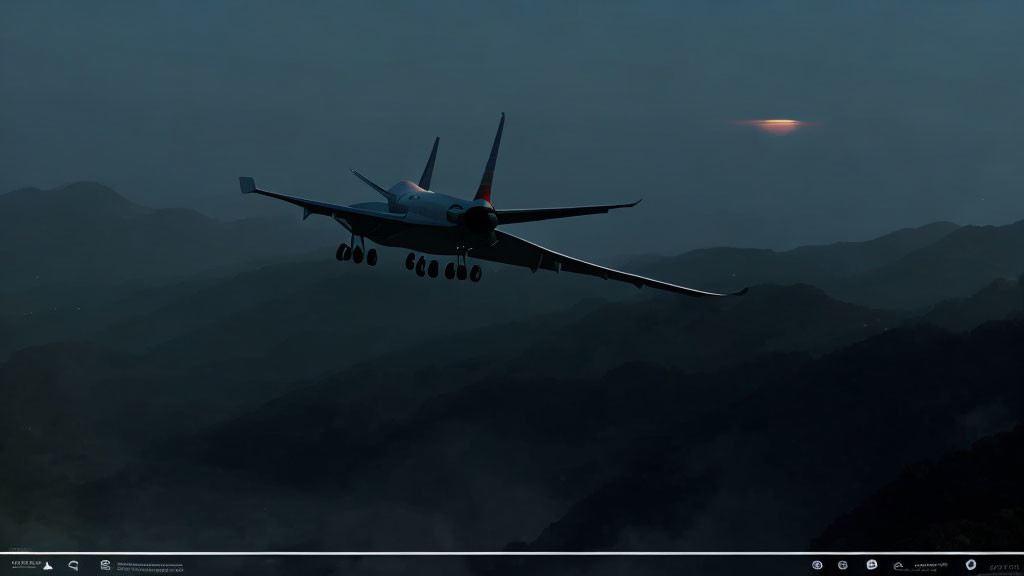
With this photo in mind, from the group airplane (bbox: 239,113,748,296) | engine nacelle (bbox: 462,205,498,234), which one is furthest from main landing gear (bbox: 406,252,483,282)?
engine nacelle (bbox: 462,205,498,234)

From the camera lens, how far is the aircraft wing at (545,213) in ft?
96.9

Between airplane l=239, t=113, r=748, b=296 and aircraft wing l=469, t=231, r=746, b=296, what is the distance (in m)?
0.04

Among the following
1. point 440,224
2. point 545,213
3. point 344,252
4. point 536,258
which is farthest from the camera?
point 536,258

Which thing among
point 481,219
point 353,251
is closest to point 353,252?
point 353,251

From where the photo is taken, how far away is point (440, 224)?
112 feet

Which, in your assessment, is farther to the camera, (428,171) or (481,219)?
(428,171)

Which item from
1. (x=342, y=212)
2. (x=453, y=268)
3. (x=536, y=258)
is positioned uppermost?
(x=342, y=212)

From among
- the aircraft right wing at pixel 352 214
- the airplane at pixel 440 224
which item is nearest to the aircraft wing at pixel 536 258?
the airplane at pixel 440 224

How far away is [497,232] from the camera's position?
111 feet

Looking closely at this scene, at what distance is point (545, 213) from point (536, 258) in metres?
7.62

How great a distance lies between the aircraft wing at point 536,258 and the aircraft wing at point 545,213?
4.31 feet

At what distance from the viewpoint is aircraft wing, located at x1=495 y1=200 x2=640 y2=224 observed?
2954 centimetres

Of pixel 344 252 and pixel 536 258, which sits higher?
pixel 344 252

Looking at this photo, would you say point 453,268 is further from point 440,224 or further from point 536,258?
point 536,258
